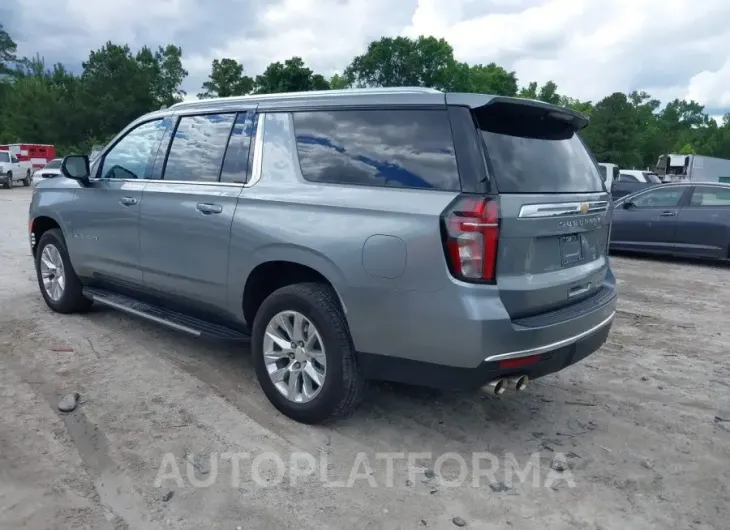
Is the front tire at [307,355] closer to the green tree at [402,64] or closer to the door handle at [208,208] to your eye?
the door handle at [208,208]

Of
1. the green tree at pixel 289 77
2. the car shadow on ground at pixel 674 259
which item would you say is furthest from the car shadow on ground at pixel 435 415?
the green tree at pixel 289 77

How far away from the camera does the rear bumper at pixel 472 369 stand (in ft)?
9.94

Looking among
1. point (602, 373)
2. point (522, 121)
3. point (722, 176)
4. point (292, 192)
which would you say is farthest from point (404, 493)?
point (722, 176)

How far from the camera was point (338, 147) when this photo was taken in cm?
357

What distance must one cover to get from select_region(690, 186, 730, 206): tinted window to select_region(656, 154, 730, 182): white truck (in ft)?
101

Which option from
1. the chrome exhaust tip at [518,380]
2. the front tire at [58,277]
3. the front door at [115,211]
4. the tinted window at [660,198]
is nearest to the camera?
the chrome exhaust tip at [518,380]

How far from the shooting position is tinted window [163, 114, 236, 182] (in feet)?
13.8

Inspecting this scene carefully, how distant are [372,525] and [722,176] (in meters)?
46.9

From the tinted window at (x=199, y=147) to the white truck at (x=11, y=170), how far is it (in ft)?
85.3

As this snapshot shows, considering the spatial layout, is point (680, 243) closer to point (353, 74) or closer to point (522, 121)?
point (522, 121)

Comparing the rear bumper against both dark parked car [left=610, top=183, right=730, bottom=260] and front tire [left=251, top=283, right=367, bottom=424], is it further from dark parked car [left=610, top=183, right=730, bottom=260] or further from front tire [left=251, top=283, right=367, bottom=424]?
dark parked car [left=610, top=183, right=730, bottom=260]

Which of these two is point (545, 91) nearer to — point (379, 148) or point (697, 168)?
point (697, 168)

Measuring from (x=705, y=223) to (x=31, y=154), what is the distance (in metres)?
36.7

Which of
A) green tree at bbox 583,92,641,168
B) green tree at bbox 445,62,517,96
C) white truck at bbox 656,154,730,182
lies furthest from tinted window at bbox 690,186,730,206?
green tree at bbox 445,62,517,96
